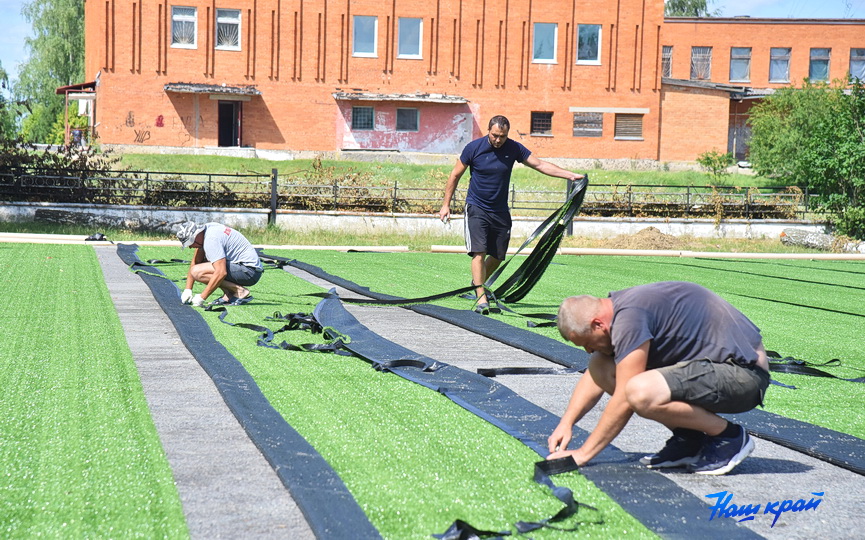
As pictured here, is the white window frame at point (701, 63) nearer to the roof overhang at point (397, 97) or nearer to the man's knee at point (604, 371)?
the roof overhang at point (397, 97)

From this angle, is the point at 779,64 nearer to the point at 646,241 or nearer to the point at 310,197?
the point at 646,241

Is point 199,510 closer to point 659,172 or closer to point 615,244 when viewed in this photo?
point 615,244

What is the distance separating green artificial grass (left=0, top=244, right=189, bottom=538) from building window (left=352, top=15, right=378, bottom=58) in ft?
97.3

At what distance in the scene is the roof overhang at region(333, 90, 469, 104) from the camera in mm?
35844

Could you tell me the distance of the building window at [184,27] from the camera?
1380 inches

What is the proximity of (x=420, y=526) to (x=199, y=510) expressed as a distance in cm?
83

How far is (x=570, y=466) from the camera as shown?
12.4 ft

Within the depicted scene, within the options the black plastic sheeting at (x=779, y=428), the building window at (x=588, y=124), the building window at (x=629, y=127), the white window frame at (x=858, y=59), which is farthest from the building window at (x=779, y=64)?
the black plastic sheeting at (x=779, y=428)

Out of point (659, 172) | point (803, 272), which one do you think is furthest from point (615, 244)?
point (659, 172)

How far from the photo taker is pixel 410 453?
4113 mm

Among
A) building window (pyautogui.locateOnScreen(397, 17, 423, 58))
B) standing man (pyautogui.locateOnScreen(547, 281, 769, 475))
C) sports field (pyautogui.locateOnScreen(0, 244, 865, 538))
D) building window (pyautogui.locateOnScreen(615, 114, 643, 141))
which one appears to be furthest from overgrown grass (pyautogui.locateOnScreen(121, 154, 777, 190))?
standing man (pyautogui.locateOnScreen(547, 281, 769, 475))

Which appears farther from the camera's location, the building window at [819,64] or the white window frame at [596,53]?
the building window at [819,64]

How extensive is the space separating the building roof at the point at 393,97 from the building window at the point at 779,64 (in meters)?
18.4

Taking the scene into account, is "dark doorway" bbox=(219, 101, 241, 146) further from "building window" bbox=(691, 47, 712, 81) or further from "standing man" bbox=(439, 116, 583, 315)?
"standing man" bbox=(439, 116, 583, 315)
